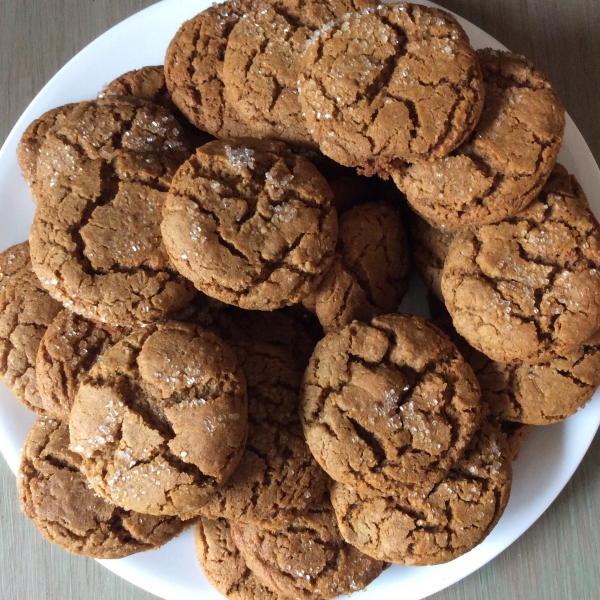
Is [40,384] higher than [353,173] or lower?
lower

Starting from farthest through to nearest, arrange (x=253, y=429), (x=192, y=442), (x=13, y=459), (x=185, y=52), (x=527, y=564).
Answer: (x=527, y=564), (x=13, y=459), (x=185, y=52), (x=253, y=429), (x=192, y=442)

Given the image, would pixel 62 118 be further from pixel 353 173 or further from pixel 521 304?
pixel 521 304

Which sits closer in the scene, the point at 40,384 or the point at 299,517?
the point at 40,384

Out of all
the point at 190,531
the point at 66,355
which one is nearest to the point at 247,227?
the point at 66,355

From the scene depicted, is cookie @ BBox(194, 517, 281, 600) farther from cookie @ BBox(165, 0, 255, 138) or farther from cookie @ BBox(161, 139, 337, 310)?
cookie @ BBox(165, 0, 255, 138)

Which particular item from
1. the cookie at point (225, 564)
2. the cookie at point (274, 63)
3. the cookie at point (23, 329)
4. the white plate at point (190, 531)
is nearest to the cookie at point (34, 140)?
the white plate at point (190, 531)

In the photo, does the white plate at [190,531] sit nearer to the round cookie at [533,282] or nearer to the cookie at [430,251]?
the cookie at [430,251]

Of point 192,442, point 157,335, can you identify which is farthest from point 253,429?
point 157,335
